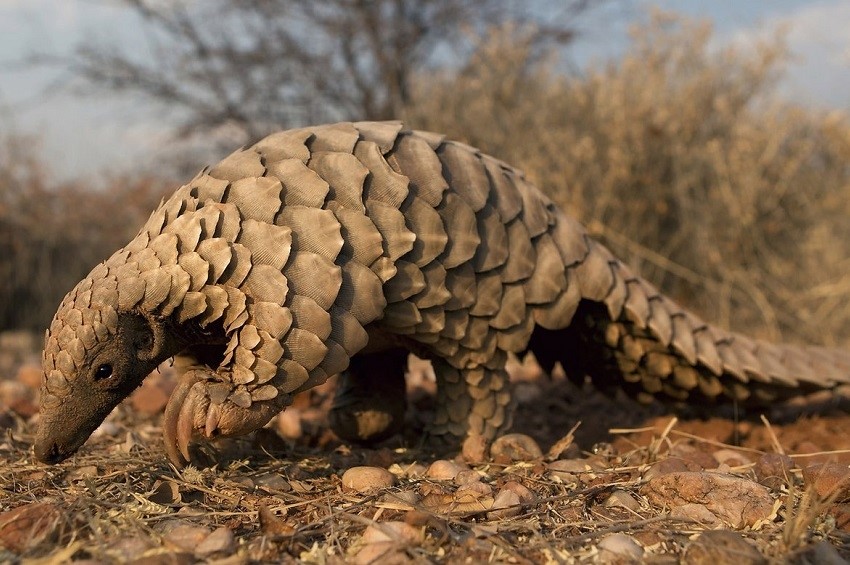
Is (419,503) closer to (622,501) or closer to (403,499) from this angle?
(403,499)

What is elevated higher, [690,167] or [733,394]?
[690,167]

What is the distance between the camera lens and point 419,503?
197 cm

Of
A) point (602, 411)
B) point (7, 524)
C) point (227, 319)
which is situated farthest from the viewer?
point (602, 411)

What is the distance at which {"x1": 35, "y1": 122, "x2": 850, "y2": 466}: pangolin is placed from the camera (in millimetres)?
2082

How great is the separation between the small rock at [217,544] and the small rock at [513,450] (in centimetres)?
108

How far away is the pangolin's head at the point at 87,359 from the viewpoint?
2051 mm

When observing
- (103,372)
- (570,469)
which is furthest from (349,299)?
(570,469)

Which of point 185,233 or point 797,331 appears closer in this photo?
point 185,233

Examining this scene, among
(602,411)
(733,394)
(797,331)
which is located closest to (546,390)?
(602,411)

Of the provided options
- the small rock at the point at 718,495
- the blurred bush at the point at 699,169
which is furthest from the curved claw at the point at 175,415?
the blurred bush at the point at 699,169

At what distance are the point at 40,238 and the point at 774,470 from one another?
678 centimetres

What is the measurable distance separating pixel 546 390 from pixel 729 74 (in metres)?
4.02

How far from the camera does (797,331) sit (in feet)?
19.0

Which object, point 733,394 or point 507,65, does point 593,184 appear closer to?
point 507,65
